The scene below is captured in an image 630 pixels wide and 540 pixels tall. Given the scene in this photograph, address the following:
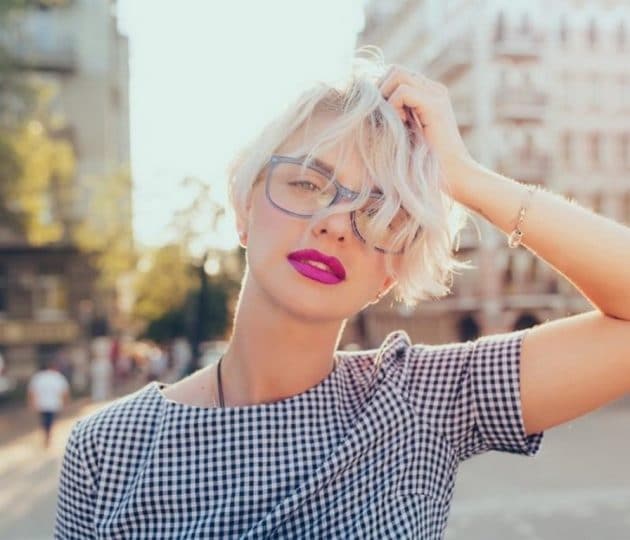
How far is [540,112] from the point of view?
2967 cm

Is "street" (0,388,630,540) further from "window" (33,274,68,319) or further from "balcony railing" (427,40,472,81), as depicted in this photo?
"balcony railing" (427,40,472,81)

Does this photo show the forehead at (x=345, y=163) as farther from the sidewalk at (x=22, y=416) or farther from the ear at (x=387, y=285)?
the sidewalk at (x=22, y=416)

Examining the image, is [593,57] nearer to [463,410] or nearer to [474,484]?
[474,484]

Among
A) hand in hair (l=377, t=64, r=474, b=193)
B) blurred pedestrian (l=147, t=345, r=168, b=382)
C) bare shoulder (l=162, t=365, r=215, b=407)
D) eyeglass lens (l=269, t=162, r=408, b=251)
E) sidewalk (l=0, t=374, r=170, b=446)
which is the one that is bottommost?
blurred pedestrian (l=147, t=345, r=168, b=382)

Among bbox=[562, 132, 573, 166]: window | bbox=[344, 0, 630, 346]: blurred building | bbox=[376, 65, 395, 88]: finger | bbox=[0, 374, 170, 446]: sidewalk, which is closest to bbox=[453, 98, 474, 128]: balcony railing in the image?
bbox=[344, 0, 630, 346]: blurred building

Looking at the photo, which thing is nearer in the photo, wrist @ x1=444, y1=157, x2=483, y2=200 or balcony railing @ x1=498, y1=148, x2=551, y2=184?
wrist @ x1=444, y1=157, x2=483, y2=200

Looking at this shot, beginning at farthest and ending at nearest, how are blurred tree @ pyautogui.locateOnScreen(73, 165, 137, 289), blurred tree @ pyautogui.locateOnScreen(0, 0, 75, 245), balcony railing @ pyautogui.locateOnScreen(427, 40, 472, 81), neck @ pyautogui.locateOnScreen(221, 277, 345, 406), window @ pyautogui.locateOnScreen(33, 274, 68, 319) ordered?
balcony railing @ pyautogui.locateOnScreen(427, 40, 472, 81)
window @ pyautogui.locateOnScreen(33, 274, 68, 319)
blurred tree @ pyautogui.locateOnScreen(73, 165, 137, 289)
blurred tree @ pyautogui.locateOnScreen(0, 0, 75, 245)
neck @ pyautogui.locateOnScreen(221, 277, 345, 406)

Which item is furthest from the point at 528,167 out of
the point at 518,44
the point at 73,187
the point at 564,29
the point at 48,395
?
the point at 48,395

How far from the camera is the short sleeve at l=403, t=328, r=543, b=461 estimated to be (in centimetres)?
147

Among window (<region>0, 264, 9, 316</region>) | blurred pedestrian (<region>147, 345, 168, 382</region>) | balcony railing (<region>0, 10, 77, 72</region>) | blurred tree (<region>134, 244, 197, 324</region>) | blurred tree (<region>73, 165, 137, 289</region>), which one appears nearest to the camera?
blurred tree (<region>134, 244, 197, 324</region>)

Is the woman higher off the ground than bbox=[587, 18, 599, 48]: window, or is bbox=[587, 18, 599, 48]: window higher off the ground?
bbox=[587, 18, 599, 48]: window

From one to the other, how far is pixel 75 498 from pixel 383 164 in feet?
2.37

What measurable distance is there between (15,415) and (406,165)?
19.5 metres

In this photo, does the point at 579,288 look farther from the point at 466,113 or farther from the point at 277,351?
the point at 466,113
